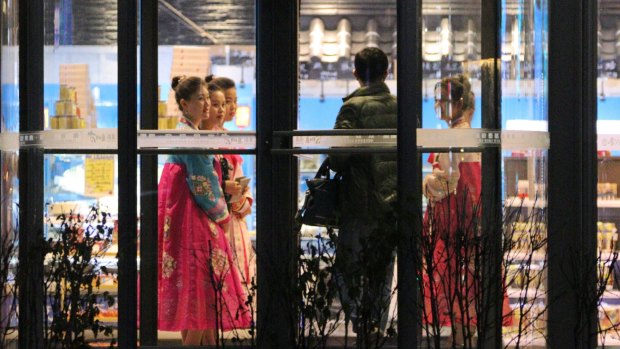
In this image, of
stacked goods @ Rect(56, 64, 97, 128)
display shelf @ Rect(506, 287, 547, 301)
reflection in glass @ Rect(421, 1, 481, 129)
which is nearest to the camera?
reflection in glass @ Rect(421, 1, 481, 129)

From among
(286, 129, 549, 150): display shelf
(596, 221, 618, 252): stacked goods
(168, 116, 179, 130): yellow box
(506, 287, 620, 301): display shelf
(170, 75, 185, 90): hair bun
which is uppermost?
(170, 75, 185, 90): hair bun

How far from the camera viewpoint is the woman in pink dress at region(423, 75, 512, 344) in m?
5.64

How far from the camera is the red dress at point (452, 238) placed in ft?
18.5

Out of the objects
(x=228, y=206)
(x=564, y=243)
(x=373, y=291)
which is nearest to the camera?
(x=373, y=291)

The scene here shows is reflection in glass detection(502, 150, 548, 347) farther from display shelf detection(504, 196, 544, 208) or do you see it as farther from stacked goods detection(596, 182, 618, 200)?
stacked goods detection(596, 182, 618, 200)

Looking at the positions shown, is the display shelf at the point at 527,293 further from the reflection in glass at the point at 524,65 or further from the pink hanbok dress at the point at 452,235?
the reflection in glass at the point at 524,65

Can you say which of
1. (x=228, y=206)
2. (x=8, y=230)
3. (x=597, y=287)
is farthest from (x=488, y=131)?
(x=8, y=230)

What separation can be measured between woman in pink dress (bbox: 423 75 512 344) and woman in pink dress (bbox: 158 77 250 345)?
126cm

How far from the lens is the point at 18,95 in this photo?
20.5 feet

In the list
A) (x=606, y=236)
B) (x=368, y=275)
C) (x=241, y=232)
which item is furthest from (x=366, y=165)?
(x=606, y=236)

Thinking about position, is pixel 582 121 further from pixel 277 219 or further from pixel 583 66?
pixel 277 219

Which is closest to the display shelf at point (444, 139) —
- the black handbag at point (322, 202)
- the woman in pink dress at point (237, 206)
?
the black handbag at point (322, 202)

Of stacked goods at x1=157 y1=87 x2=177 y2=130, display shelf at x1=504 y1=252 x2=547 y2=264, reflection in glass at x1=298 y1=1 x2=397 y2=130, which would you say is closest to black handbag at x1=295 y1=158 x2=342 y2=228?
reflection in glass at x1=298 y1=1 x2=397 y2=130

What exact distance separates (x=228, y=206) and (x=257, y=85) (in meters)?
0.66
